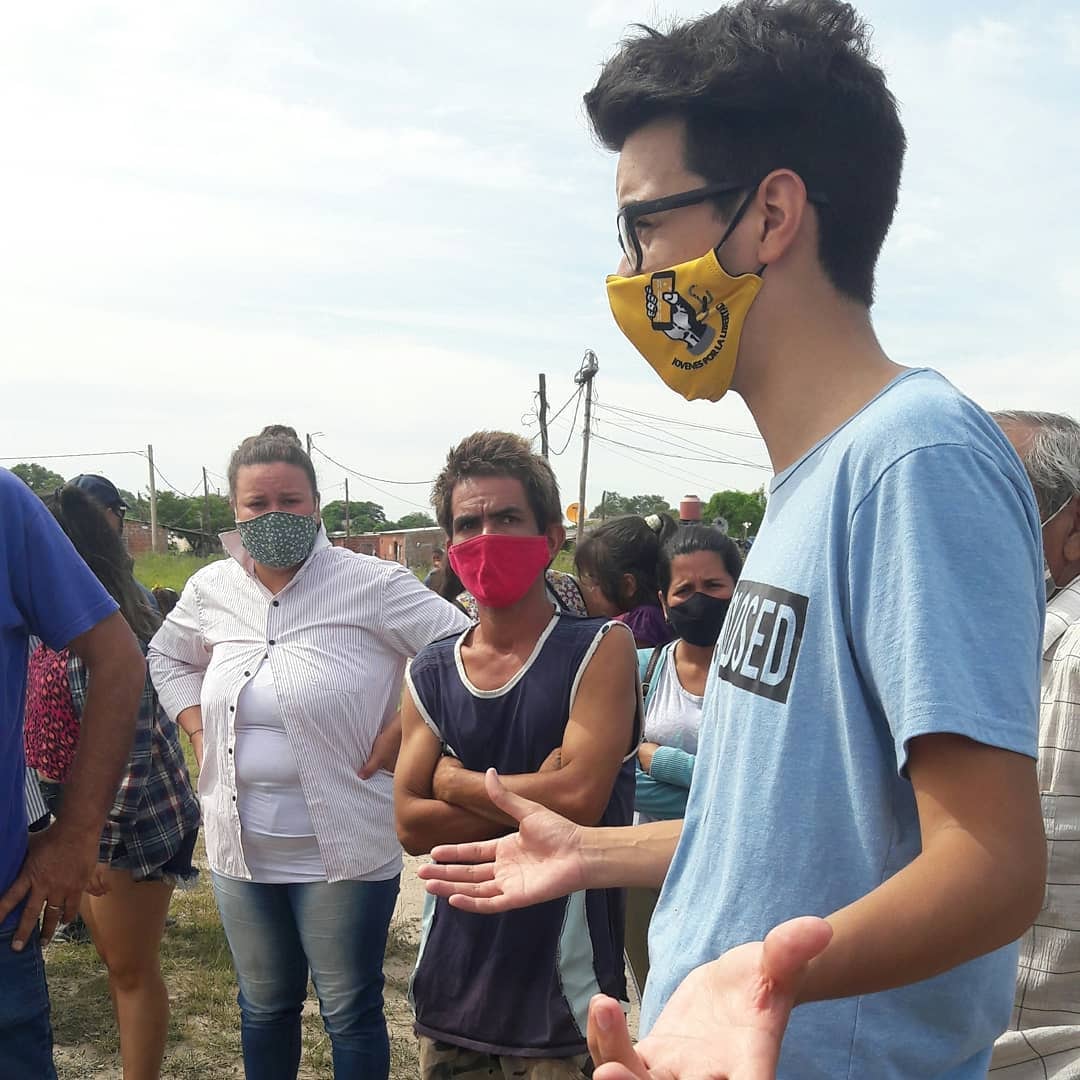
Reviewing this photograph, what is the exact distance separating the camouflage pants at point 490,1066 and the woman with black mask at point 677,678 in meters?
1.26

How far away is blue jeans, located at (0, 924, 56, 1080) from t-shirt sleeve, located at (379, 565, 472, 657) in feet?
4.77

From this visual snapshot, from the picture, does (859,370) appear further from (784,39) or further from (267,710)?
(267,710)

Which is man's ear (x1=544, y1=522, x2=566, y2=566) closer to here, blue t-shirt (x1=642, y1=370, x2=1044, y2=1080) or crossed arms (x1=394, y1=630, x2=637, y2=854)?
crossed arms (x1=394, y1=630, x2=637, y2=854)

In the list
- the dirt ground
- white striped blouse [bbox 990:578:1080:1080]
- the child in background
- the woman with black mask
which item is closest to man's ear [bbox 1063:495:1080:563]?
white striped blouse [bbox 990:578:1080:1080]

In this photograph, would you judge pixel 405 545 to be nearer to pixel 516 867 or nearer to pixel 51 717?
pixel 51 717

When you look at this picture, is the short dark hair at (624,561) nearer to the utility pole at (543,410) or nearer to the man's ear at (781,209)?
the man's ear at (781,209)

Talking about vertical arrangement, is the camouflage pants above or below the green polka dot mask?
below

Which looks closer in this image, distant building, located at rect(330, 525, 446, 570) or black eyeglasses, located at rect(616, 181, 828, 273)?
black eyeglasses, located at rect(616, 181, 828, 273)

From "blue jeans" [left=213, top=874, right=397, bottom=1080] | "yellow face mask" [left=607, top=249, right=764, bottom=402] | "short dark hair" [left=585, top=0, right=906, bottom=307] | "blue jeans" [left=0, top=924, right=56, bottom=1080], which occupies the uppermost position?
"short dark hair" [left=585, top=0, right=906, bottom=307]

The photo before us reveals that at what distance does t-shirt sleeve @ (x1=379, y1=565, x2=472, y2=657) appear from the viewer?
137 inches

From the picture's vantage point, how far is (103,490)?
4.69 metres

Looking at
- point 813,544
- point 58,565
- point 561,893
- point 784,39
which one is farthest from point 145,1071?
point 784,39

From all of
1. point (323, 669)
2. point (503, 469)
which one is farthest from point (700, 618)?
point (323, 669)

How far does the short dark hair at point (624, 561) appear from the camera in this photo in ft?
16.1
